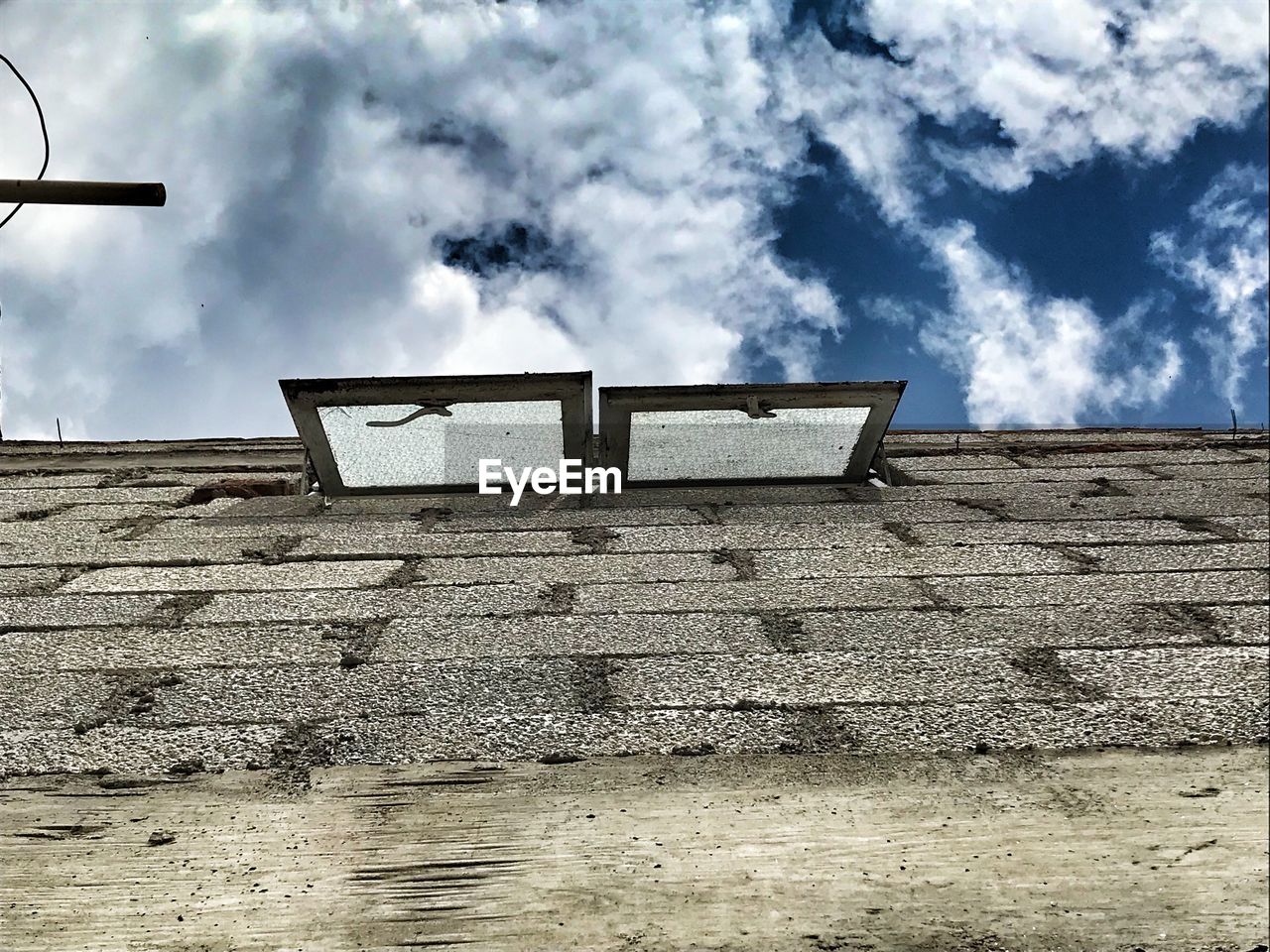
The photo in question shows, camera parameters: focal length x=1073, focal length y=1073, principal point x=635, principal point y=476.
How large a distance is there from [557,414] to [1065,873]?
3.34 metres

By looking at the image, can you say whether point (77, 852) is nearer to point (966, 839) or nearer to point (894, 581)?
point (966, 839)

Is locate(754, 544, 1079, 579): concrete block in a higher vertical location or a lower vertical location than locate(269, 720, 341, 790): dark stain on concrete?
higher

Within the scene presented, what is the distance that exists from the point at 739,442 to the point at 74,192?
119 inches

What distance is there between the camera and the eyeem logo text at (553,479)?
199 inches

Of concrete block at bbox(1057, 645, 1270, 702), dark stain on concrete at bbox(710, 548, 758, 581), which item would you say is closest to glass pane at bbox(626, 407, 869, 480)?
dark stain on concrete at bbox(710, 548, 758, 581)

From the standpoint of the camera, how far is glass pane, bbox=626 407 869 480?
16.6 ft

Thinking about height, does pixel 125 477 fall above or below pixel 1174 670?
above

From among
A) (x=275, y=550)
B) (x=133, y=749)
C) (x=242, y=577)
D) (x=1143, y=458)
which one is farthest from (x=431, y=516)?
(x=1143, y=458)

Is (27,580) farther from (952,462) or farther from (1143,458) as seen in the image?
(1143,458)

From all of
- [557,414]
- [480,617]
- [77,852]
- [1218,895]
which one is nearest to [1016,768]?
[1218,895]

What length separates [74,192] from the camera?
309 cm

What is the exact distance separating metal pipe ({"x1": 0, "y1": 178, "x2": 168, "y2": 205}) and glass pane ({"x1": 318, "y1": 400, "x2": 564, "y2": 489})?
185 cm

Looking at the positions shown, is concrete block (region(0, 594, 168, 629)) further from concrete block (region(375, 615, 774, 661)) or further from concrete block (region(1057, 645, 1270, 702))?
concrete block (region(1057, 645, 1270, 702))

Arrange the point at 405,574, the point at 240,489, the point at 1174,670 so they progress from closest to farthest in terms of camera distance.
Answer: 1. the point at 1174,670
2. the point at 405,574
3. the point at 240,489
